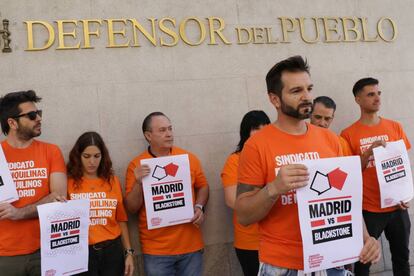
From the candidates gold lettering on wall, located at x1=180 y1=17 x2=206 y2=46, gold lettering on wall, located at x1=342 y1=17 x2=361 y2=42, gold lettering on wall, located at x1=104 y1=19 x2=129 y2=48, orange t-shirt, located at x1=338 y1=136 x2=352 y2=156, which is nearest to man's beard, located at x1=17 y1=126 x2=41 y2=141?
gold lettering on wall, located at x1=104 y1=19 x2=129 y2=48

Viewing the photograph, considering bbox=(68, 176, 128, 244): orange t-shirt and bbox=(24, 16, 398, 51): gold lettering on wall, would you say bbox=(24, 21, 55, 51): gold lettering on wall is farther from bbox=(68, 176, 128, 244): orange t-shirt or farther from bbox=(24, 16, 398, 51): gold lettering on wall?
bbox=(68, 176, 128, 244): orange t-shirt

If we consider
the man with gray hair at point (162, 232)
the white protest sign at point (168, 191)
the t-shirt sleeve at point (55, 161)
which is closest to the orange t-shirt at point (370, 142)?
the man with gray hair at point (162, 232)

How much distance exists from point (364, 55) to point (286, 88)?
11.3 ft

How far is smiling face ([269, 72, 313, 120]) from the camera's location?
2268mm

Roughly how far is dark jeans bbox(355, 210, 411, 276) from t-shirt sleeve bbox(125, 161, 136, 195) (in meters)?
2.40

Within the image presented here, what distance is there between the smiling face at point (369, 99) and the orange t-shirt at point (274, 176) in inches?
89.7

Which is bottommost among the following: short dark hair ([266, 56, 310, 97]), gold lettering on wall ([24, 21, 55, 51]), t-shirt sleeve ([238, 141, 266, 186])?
t-shirt sleeve ([238, 141, 266, 186])

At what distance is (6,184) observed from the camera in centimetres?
310

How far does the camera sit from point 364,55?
5.25 metres

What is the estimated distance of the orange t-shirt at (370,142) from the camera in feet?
13.5

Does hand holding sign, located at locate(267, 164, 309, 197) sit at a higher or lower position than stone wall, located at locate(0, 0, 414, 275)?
lower

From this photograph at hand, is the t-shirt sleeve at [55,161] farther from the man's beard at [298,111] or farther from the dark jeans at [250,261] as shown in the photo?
the man's beard at [298,111]

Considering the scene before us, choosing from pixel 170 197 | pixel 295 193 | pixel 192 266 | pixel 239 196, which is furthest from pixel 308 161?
pixel 192 266

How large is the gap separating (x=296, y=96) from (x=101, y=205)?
2.12 metres
